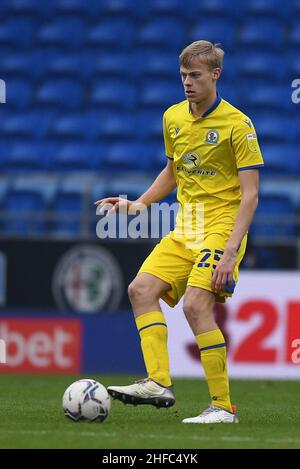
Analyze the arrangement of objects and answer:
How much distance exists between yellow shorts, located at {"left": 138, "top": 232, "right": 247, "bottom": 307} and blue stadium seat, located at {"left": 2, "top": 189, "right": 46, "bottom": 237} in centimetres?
553

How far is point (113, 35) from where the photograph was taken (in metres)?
17.0

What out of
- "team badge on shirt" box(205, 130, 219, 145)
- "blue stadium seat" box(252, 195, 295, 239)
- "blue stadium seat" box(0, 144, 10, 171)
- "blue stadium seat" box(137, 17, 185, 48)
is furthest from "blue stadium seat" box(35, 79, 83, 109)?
"team badge on shirt" box(205, 130, 219, 145)

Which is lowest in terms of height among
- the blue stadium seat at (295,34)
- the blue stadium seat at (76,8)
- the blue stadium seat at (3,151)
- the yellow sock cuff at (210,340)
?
the yellow sock cuff at (210,340)

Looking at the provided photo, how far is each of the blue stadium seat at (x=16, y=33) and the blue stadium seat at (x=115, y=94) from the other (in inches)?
64.4

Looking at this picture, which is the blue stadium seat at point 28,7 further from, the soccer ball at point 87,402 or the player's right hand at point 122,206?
the soccer ball at point 87,402

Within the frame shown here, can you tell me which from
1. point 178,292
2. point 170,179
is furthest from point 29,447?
point 170,179

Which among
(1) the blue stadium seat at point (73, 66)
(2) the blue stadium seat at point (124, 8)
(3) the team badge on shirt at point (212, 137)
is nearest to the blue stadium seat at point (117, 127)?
(1) the blue stadium seat at point (73, 66)

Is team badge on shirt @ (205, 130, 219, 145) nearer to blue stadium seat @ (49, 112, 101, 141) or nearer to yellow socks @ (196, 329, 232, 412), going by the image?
yellow socks @ (196, 329, 232, 412)

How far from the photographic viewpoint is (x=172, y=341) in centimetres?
1189

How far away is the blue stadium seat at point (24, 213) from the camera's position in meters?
12.0

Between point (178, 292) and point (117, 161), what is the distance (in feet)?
27.5

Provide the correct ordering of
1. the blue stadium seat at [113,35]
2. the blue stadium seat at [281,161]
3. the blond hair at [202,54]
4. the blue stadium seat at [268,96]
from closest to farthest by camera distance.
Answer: the blond hair at [202,54] < the blue stadium seat at [281,161] < the blue stadium seat at [268,96] < the blue stadium seat at [113,35]

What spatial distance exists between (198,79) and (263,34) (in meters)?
10.8
